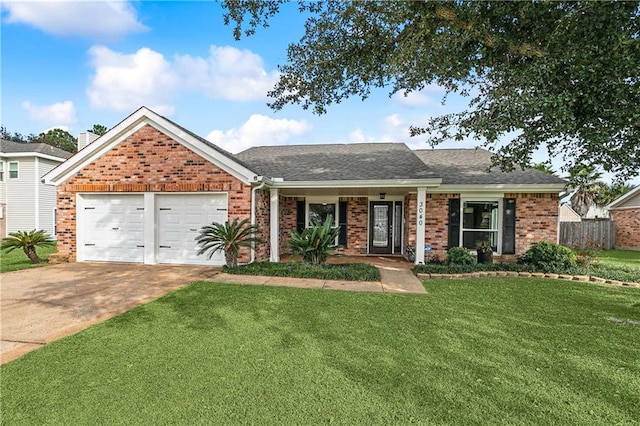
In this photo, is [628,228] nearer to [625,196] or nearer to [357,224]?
[625,196]

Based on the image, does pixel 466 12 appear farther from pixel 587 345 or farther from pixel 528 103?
pixel 587 345

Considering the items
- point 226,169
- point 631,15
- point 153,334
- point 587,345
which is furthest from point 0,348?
point 631,15

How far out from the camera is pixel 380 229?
495 inches

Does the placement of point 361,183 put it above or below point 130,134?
→ below

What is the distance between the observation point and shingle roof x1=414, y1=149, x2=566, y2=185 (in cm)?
1037

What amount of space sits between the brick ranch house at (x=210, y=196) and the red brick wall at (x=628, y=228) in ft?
38.7

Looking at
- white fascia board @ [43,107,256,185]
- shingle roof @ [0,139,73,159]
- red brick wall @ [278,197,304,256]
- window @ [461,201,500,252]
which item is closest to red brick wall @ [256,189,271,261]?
white fascia board @ [43,107,256,185]

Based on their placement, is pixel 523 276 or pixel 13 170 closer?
pixel 523 276

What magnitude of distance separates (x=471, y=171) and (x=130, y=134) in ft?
37.2

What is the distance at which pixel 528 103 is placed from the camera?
470cm

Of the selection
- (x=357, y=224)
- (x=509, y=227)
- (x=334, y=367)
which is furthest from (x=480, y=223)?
(x=334, y=367)

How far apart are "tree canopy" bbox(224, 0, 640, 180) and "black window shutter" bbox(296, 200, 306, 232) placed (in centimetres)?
569

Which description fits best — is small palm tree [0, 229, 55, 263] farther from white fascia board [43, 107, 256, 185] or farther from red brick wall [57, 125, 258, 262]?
white fascia board [43, 107, 256, 185]

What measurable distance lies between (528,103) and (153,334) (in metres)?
6.26
